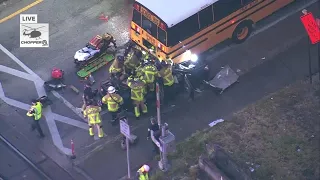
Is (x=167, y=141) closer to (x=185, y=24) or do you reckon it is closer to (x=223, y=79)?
(x=223, y=79)

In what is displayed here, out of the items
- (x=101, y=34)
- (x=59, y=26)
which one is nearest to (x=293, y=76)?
(x=101, y=34)

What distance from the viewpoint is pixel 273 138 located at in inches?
853

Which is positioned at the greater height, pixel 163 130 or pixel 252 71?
pixel 252 71

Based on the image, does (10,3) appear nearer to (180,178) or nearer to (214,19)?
(214,19)

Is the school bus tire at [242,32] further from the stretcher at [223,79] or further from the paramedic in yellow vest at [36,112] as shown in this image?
the paramedic in yellow vest at [36,112]

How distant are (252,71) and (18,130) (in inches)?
315

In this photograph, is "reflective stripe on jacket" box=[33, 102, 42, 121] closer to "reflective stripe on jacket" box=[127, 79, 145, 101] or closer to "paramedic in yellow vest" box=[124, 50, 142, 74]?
"reflective stripe on jacket" box=[127, 79, 145, 101]

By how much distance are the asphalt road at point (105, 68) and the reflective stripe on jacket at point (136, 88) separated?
963mm

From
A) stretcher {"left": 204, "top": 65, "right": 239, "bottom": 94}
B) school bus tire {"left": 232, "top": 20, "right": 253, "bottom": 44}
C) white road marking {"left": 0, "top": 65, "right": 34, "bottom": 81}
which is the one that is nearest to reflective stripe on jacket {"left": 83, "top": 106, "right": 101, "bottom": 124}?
white road marking {"left": 0, "top": 65, "right": 34, "bottom": 81}

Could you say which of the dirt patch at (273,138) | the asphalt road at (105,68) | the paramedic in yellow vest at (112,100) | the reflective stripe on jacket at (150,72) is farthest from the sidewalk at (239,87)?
the reflective stripe on jacket at (150,72)

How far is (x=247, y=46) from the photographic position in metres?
25.5

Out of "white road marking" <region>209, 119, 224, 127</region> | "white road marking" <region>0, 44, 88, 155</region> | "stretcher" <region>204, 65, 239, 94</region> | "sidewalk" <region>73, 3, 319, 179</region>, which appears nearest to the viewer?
"sidewalk" <region>73, 3, 319, 179</region>

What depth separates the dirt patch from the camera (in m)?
20.6

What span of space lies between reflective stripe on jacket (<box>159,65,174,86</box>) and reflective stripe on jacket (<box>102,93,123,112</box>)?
1545 millimetres
